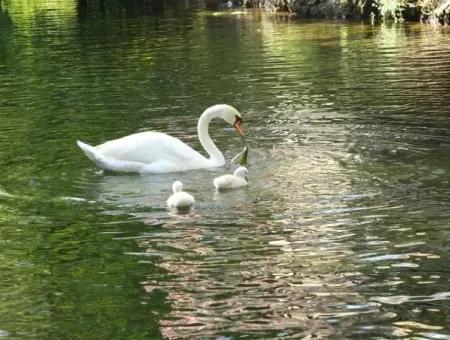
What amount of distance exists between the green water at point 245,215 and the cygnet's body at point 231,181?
0.28 m

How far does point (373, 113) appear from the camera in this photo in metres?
19.1

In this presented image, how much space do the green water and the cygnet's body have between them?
0.92 feet

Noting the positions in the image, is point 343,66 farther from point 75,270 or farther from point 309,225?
point 75,270

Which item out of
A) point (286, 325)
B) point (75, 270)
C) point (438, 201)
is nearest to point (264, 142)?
point (438, 201)

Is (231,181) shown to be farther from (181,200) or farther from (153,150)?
(153,150)

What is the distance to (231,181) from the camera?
42.5ft

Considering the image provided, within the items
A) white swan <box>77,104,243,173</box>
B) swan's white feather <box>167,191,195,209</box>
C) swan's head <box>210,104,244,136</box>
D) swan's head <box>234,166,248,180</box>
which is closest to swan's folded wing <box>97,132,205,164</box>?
white swan <box>77,104,243,173</box>

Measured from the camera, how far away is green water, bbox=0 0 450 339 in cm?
843

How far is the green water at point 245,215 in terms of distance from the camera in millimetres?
8430

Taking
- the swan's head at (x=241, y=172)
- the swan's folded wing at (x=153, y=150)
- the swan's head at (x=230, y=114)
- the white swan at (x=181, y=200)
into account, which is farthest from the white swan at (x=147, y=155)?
the white swan at (x=181, y=200)

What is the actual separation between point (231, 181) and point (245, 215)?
1.23 metres

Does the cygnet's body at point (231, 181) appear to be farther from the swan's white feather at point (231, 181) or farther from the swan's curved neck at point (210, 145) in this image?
the swan's curved neck at point (210, 145)

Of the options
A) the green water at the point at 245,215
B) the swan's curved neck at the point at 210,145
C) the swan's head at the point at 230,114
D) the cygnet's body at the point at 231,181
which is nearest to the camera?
the green water at the point at 245,215

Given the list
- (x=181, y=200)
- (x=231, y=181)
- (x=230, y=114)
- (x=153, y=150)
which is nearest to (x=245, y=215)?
(x=181, y=200)
